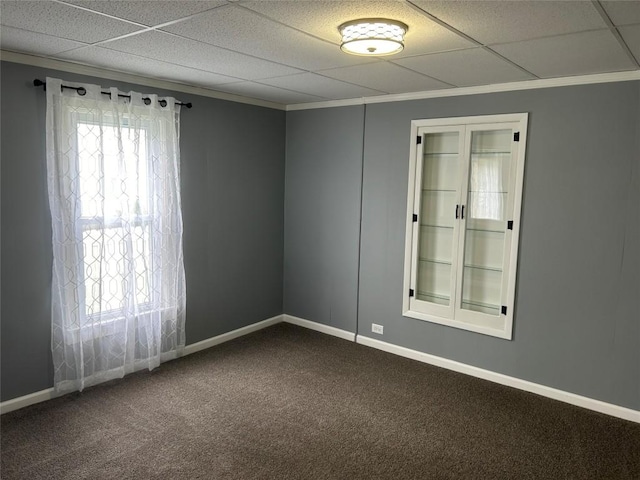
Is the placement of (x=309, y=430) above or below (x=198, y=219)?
below

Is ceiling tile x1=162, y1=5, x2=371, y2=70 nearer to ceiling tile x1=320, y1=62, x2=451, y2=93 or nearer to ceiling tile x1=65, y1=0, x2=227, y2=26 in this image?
ceiling tile x1=65, y1=0, x2=227, y2=26

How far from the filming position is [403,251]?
4.51 metres

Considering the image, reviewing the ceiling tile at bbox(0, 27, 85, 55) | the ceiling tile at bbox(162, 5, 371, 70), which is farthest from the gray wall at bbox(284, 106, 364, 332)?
the ceiling tile at bbox(0, 27, 85, 55)

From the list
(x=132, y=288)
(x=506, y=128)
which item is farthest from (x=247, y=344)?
(x=506, y=128)

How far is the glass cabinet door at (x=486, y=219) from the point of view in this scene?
396cm

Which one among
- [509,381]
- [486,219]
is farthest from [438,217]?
[509,381]

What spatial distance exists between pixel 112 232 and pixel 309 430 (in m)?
2.08

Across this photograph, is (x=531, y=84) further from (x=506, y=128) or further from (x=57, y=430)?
(x=57, y=430)

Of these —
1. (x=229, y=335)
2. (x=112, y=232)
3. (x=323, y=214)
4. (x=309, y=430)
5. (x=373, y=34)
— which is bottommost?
(x=309, y=430)

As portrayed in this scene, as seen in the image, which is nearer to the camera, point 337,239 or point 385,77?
point 385,77

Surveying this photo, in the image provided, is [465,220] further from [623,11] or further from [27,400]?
[27,400]

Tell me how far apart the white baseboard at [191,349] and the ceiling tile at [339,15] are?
10.1ft

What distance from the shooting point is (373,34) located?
91.6 inches

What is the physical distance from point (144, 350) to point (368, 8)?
3.25 meters
